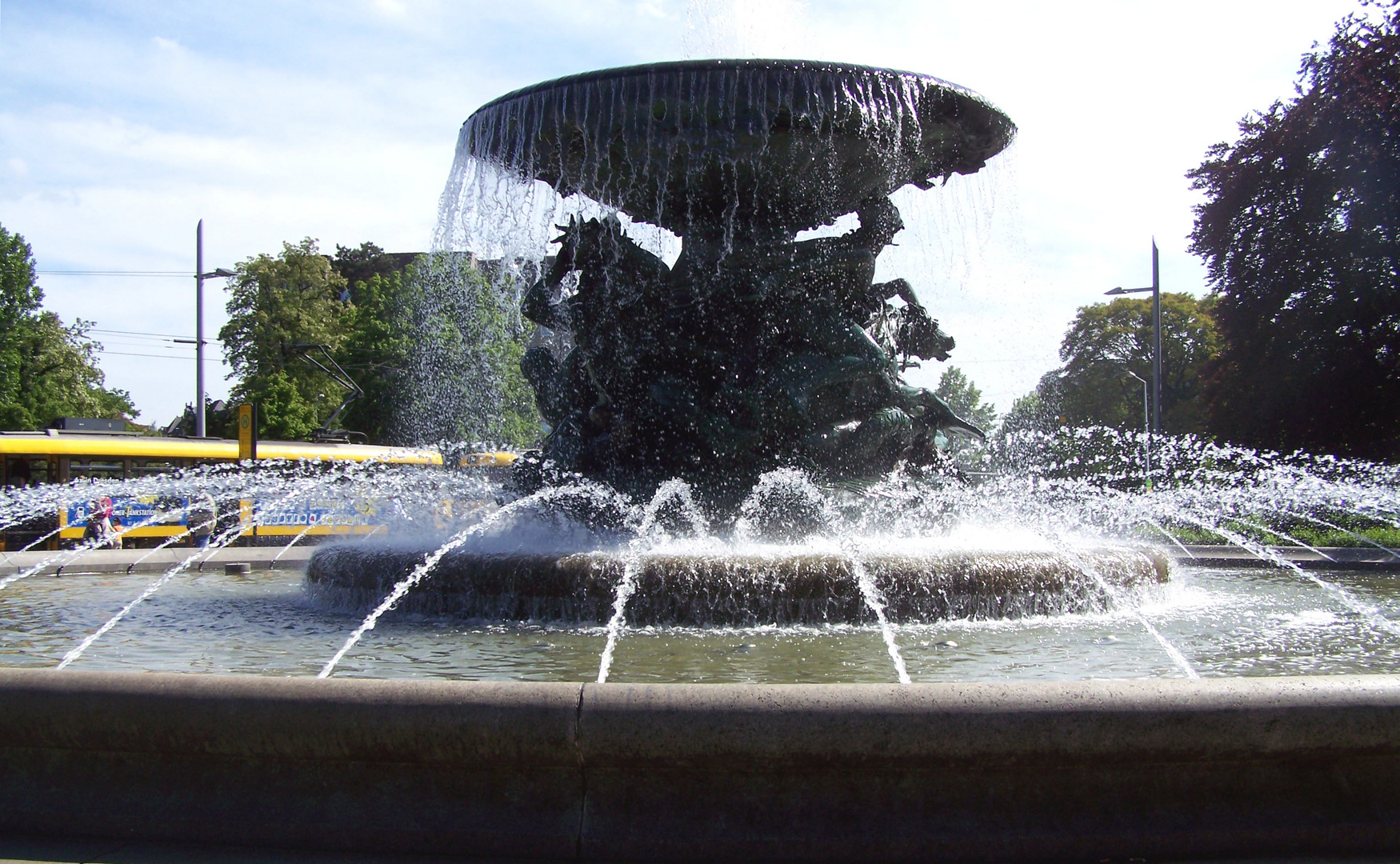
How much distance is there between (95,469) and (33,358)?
92.9 feet

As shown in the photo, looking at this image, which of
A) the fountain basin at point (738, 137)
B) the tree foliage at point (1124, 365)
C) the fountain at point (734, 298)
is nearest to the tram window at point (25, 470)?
the fountain at point (734, 298)

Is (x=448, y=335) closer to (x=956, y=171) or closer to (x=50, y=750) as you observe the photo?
(x=956, y=171)

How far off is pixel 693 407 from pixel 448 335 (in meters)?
35.0

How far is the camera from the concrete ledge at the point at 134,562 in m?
11.9

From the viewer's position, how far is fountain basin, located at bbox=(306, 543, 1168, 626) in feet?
22.3

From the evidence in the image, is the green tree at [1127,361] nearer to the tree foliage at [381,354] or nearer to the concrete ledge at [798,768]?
the tree foliage at [381,354]

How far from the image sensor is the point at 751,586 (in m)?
6.82

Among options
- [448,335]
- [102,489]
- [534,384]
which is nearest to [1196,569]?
[534,384]

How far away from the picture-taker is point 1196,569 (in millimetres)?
13125

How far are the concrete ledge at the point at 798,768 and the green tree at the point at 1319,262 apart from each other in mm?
27309

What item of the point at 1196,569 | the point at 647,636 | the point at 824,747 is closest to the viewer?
the point at 824,747

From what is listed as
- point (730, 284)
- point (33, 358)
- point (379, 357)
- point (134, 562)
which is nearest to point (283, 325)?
point (379, 357)

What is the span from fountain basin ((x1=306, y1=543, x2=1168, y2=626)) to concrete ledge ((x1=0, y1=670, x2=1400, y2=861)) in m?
3.52

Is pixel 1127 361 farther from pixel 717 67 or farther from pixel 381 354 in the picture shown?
pixel 717 67
